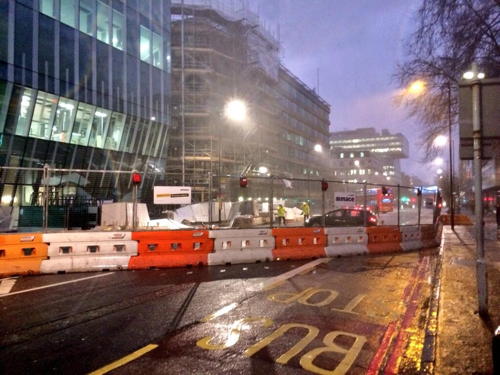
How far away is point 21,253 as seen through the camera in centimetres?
974

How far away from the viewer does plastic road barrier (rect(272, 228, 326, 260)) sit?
12.0 meters

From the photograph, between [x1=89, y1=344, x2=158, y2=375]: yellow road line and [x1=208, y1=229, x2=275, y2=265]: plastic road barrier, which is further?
[x1=208, y1=229, x2=275, y2=265]: plastic road barrier

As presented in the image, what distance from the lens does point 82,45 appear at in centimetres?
2667

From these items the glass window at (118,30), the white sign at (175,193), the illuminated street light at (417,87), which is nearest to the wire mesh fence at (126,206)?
the white sign at (175,193)

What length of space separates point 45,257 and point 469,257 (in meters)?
11.4

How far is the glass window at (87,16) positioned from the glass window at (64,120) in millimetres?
5200

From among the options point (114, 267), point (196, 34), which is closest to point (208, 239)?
point (114, 267)

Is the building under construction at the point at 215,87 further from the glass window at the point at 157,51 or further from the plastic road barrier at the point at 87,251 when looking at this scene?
the plastic road barrier at the point at 87,251

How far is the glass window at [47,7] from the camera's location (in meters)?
23.8

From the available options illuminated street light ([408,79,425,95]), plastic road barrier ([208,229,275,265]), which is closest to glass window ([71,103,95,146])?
plastic road barrier ([208,229,275,265])

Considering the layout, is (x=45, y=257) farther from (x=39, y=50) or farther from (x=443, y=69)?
(x=39, y=50)

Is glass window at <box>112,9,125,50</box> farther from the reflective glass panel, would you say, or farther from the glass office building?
the reflective glass panel

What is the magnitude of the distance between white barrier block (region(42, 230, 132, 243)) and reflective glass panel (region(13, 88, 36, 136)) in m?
16.6

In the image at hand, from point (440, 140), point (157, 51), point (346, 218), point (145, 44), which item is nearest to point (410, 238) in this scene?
point (346, 218)
